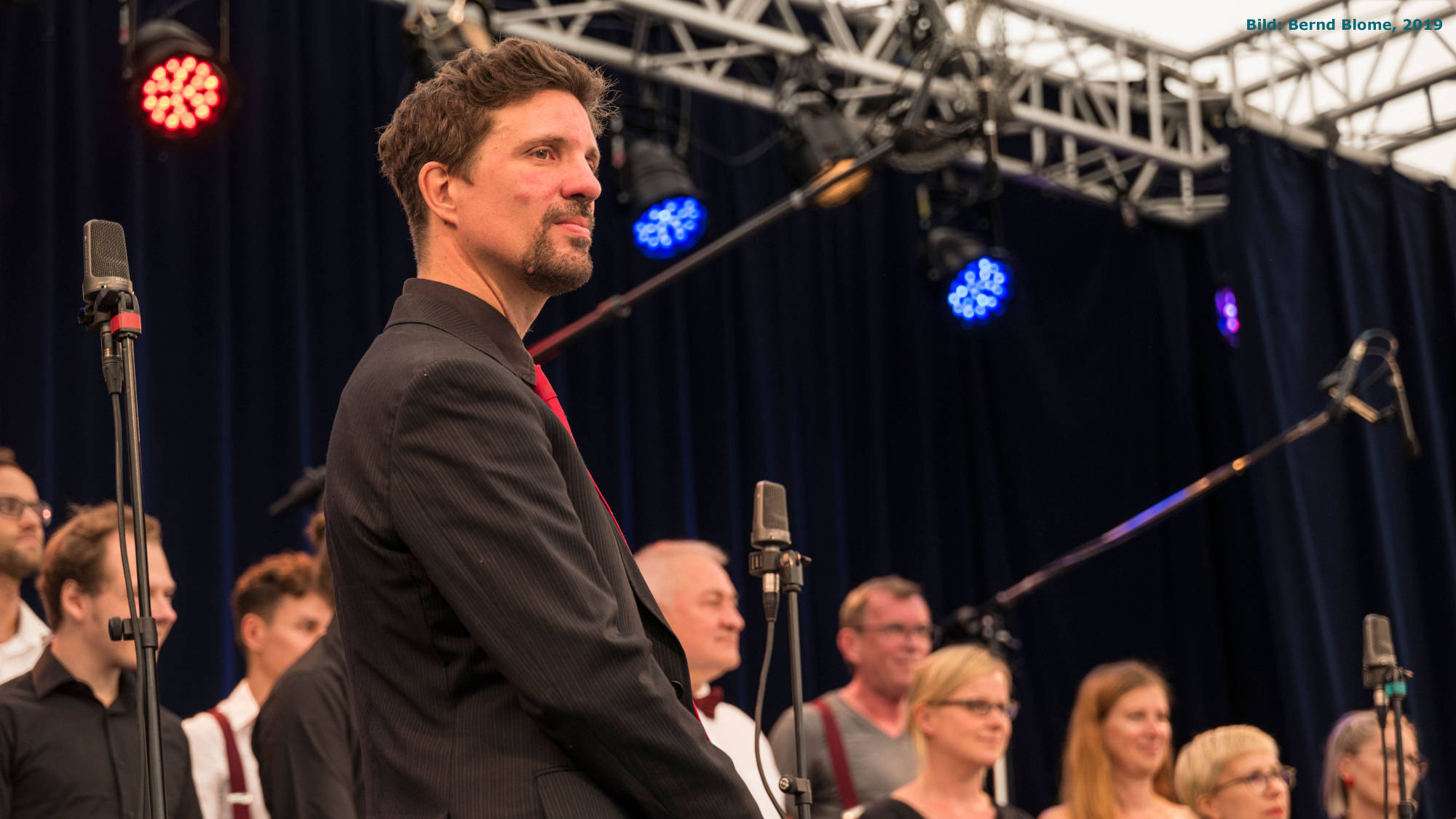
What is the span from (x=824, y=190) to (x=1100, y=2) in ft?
12.1

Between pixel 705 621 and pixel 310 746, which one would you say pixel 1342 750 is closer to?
pixel 705 621

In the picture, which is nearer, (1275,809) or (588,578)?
(588,578)

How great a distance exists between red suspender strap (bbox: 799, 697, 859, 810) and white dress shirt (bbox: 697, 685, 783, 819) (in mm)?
411

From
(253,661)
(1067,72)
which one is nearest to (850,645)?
(253,661)

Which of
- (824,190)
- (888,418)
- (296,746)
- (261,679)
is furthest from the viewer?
(888,418)

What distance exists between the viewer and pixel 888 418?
27.8 ft

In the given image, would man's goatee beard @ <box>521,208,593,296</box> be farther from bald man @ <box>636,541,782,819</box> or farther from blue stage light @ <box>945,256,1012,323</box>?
blue stage light @ <box>945,256,1012,323</box>

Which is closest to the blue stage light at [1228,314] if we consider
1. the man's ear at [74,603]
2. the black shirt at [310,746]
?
the black shirt at [310,746]

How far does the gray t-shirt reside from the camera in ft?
14.7

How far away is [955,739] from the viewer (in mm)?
4164

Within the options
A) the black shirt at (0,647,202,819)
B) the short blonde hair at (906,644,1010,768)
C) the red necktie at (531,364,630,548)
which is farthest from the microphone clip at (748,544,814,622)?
the short blonde hair at (906,644,1010,768)

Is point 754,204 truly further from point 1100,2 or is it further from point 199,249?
point 199,249

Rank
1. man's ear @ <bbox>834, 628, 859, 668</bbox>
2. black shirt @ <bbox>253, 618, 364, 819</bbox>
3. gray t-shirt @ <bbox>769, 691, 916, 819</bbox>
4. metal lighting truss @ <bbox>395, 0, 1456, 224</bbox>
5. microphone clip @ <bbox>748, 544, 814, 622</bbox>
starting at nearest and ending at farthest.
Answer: microphone clip @ <bbox>748, 544, 814, 622</bbox> < black shirt @ <bbox>253, 618, 364, 819</bbox> < gray t-shirt @ <bbox>769, 691, 916, 819</bbox> < man's ear @ <bbox>834, 628, 859, 668</bbox> < metal lighting truss @ <bbox>395, 0, 1456, 224</bbox>

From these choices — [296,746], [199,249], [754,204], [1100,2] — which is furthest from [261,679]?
[1100,2]
